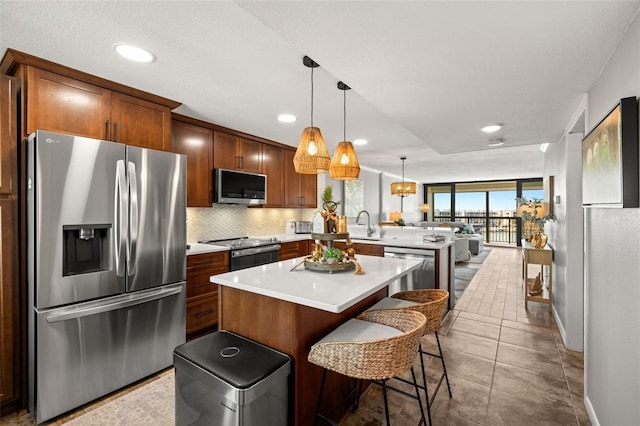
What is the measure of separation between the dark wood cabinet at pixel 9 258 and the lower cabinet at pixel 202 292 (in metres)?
1.20

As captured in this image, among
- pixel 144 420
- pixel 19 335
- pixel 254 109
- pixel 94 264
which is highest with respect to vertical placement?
pixel 254 109

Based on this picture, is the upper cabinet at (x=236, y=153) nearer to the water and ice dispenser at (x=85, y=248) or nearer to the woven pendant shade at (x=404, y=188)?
the water and ice dispenser at (x=85, y=248)

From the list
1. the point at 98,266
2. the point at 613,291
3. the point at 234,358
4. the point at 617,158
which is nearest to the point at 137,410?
the point at 98,266

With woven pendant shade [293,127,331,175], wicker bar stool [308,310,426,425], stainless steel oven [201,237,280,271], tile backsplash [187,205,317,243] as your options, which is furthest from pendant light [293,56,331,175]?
tile backsplash [187,205,317,243]

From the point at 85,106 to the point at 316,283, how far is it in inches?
87.9

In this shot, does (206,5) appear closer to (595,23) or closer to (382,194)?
(595,23)

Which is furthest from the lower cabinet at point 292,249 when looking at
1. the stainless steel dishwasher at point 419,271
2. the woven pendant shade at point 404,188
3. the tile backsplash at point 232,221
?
the woven pendant shade at point 404,188

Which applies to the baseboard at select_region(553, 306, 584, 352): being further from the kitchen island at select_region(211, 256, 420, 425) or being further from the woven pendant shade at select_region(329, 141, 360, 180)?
the woven pendant shade at select_region(329, 141, 360, 180)

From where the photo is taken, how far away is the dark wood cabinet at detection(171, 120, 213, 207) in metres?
3.30

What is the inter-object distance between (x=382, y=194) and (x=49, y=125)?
8.27 m

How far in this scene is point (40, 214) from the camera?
6.22 ft

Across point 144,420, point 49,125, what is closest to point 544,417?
point 144,420

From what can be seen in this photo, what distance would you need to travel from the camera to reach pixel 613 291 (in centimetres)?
158

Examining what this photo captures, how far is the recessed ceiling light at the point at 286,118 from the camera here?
10.5 ft
